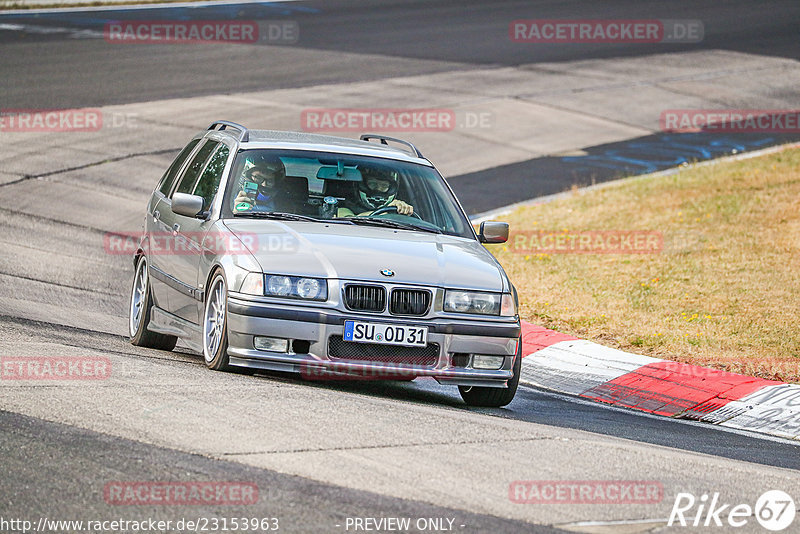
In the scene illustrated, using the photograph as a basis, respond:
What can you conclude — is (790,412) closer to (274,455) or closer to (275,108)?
(274,455)

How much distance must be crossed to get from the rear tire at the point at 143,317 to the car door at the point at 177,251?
0.23 metres

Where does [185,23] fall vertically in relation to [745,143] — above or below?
above

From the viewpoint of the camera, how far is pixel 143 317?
9602mm

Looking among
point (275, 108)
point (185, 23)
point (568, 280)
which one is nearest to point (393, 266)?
point (568, 280)

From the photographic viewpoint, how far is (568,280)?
13.8 meters

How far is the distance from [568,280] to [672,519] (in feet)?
27.6

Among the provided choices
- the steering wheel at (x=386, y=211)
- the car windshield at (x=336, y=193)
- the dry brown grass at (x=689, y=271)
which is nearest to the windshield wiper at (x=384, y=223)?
the car windshield at (x=336, y=193)

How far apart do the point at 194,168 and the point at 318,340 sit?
2643 millimetres

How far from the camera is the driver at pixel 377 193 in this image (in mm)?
8906
